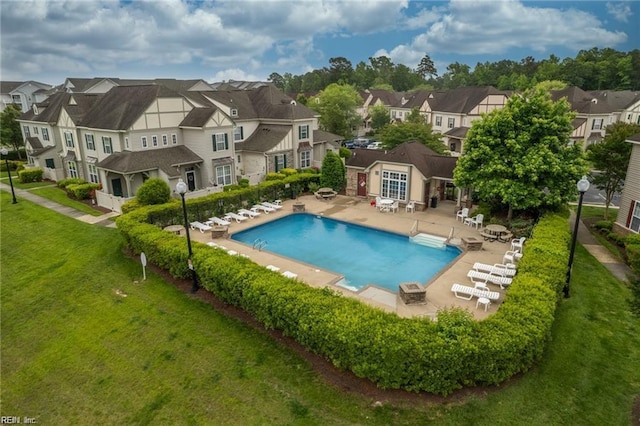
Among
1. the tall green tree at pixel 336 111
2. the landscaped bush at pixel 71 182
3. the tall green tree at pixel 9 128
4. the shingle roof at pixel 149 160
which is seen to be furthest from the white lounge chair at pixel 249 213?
the tall green tree at pixel 9 128

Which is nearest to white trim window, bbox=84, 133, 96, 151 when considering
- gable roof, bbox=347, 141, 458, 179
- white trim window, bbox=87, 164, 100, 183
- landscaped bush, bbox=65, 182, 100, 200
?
white trim window, bbox=87, 164, 100, 183

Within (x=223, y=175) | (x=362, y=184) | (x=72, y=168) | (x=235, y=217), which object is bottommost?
(x=235, y=217)

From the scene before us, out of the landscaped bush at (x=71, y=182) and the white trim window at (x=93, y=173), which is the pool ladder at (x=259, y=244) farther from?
the landscaped bush at (x=71, y=182)

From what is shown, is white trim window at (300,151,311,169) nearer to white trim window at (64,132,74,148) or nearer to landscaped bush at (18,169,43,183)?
white trim window at (64,132,74,148)

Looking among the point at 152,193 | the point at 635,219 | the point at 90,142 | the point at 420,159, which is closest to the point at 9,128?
the point at 90,142

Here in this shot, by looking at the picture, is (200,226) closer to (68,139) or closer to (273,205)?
(273,205)

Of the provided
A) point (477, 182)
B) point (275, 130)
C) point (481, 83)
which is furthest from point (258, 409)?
point (481, 83)
